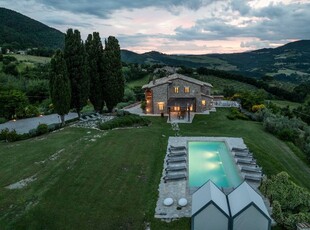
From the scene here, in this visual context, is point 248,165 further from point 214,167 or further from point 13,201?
point 13,201

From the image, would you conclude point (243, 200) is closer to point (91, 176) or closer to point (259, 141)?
point (91, 176)

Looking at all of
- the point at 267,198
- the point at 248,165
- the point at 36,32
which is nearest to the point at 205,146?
the point at 248,165

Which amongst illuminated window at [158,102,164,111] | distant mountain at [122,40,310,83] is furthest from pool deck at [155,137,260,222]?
distant mountain at [122,40,310,83]

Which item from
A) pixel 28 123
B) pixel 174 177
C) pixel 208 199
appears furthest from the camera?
pixel 28 123

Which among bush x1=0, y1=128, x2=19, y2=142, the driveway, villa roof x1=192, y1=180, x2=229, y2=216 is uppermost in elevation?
villa roof x1=192, y1=180, x2=229, y2=216

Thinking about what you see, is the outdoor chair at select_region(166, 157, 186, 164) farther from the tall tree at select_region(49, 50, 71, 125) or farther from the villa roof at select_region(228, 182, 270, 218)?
the tall tree at select_region(49, 50, 71, 125)

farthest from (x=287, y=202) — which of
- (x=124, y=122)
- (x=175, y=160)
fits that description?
(x=124, y=122)

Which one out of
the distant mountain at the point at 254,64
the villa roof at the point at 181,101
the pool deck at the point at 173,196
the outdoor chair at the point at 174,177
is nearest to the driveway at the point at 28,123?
the villa roof at the point at 181,101
